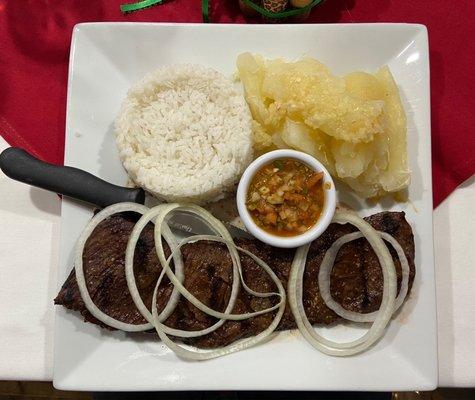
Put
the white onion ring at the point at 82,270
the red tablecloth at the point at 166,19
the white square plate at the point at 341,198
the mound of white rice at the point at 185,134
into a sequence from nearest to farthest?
the white onion ring at the point at 82,270 → the white square plate at the point at 341,198 → the mound of white rice at the point at 185,134 → the red tablecloth at the point at 166,19

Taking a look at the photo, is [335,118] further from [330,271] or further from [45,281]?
[45,281]

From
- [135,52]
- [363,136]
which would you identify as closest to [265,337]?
[363,136]

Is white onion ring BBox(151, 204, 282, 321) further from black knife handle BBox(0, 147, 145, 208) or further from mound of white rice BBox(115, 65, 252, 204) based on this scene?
black knife handle BBox(0, 147, 145, 208)

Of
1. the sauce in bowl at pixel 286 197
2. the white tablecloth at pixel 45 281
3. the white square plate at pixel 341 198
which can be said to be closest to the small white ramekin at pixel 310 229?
the sauce in bowl at pixel 286 197

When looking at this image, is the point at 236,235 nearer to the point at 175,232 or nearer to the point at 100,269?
the point at 175,232

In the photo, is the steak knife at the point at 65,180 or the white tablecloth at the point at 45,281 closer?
the steak knife at the point at 65,180

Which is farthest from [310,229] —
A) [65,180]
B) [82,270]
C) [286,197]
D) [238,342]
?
[65,180]

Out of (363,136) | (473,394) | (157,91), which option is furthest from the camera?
(473,394)

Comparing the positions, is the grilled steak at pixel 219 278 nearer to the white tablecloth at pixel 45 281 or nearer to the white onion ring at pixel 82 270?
the white onion ring at pixel 82 270
